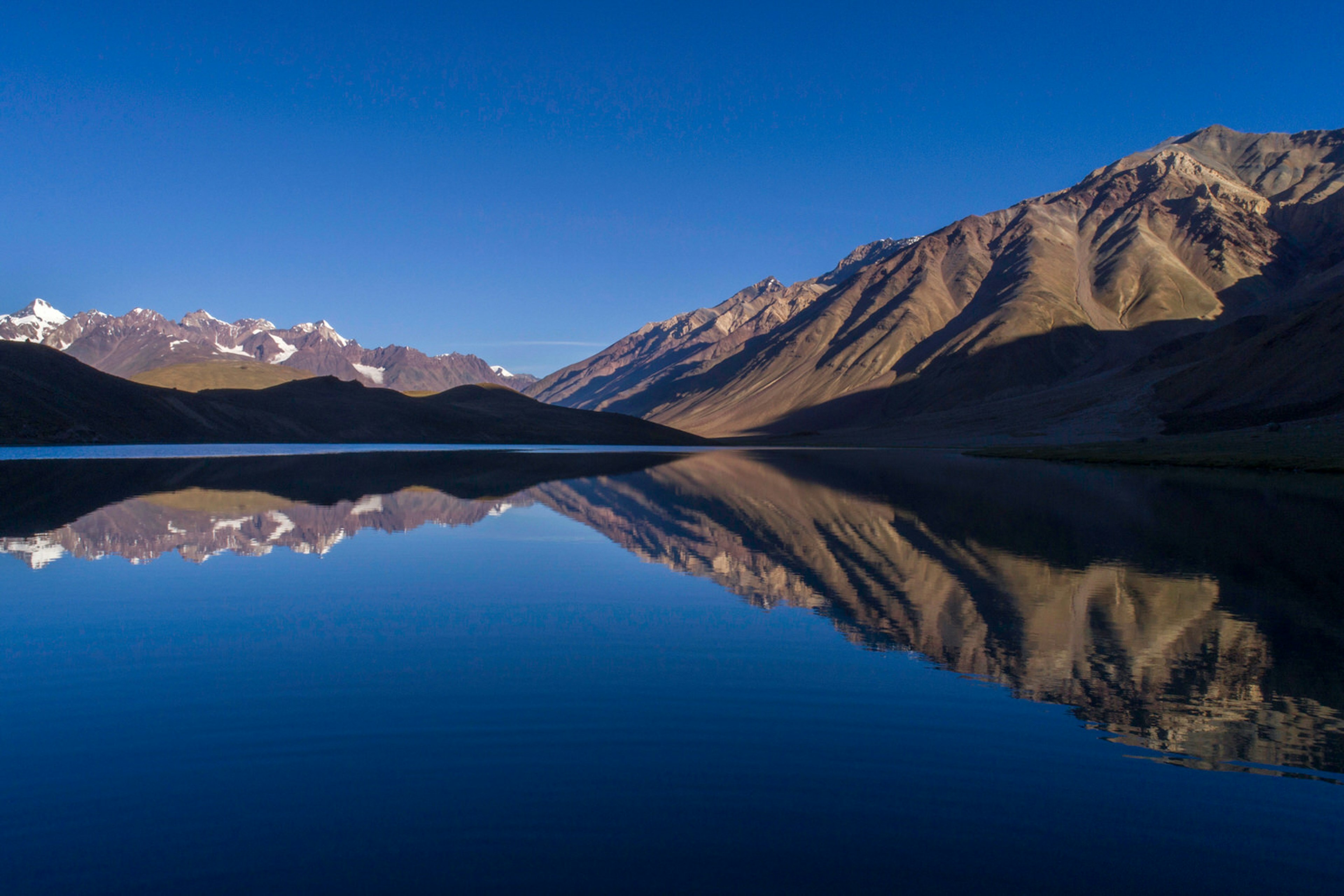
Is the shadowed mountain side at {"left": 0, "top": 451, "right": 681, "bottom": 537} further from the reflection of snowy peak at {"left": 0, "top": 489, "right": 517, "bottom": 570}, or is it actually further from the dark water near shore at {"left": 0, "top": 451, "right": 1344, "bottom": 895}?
the dark water near shore at {"left": 0, "top": 451, "right": 1344, "bottom": 895}

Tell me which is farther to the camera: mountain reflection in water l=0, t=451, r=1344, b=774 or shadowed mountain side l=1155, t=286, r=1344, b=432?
shadowed mountain side l=1155, t=286, r=1344, b=432

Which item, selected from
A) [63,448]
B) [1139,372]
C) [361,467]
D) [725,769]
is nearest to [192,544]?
[725,769]

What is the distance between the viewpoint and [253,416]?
15238 centimetres

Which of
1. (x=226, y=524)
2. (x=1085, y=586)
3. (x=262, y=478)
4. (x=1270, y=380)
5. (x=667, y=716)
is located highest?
(x=1270, y=380)

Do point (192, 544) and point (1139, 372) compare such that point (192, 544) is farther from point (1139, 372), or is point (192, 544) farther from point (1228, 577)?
point (1139, 372)

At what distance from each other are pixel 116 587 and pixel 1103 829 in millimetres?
18424

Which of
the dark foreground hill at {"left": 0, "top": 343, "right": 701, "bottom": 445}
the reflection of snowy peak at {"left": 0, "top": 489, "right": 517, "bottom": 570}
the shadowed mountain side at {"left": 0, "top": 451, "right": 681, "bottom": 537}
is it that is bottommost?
the reflection of snowy peak at {"left": 0, "top": 489, "right": 517, "bottom": 570}

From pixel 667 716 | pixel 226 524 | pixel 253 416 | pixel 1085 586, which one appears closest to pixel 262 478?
pixel 226 524

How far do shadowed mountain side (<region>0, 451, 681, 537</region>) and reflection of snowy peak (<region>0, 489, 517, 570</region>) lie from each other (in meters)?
1.24

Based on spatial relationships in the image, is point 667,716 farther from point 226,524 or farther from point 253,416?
point 253,416

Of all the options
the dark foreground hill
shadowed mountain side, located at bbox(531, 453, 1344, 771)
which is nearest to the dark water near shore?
shadowed mountain side, located at bbox(531, 453, 1344, 771)

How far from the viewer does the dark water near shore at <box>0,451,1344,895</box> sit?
7137 millimetres

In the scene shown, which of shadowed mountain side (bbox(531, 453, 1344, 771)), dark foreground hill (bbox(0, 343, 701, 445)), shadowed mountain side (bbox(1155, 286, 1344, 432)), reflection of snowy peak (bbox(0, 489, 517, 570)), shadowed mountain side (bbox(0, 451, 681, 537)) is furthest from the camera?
dark foreground hill (bbox(0, 343, 701, 445))

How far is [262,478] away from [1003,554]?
1741 inches
